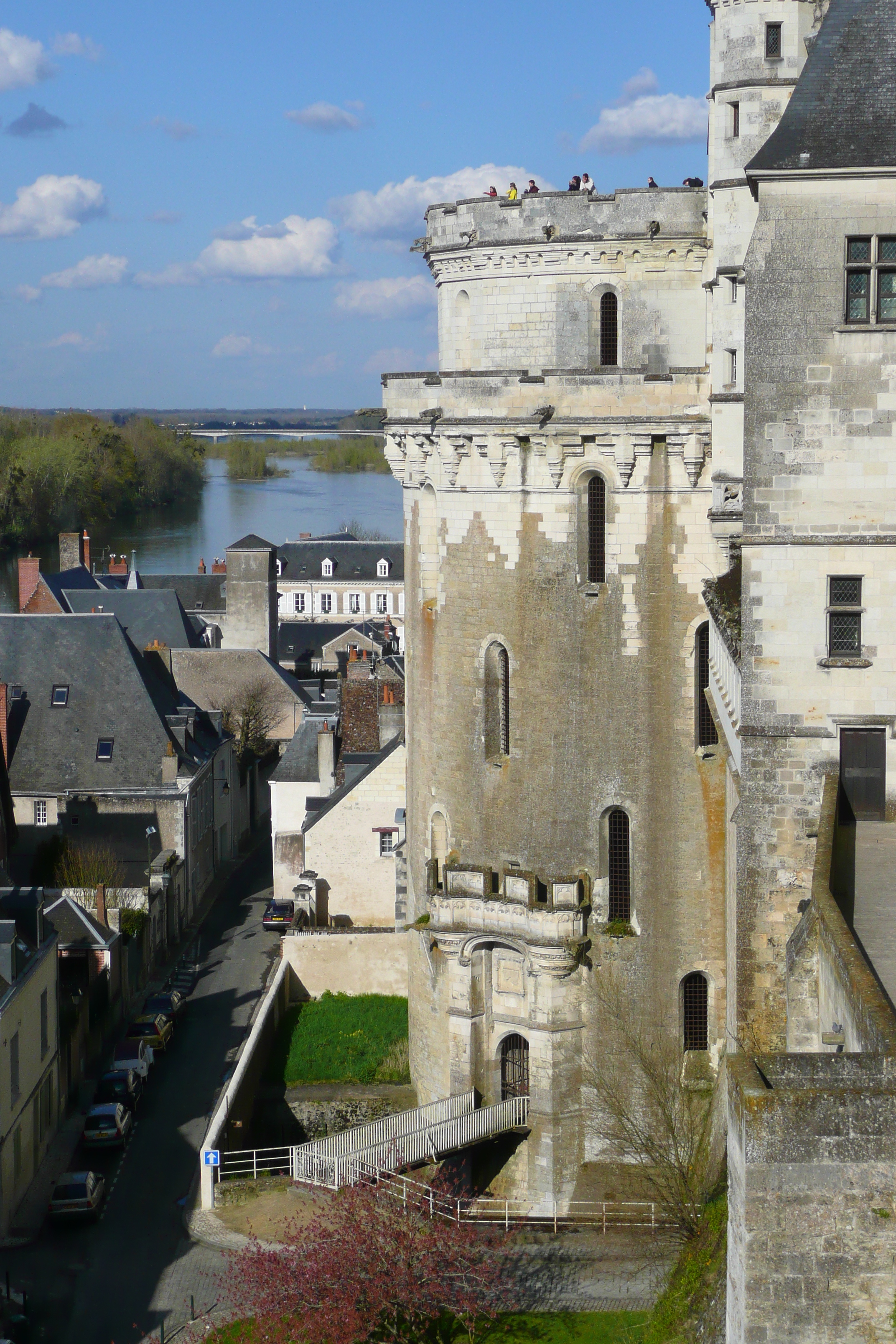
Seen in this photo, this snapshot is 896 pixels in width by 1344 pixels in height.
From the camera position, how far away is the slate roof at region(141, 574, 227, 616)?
88750mm

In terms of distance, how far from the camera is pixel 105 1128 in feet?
105

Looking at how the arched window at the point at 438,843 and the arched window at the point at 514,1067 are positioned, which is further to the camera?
the arched window at the point at 438,843

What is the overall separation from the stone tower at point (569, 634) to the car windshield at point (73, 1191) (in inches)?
270

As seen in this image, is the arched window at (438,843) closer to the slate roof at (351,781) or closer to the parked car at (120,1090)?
the parked car at (120,1090)

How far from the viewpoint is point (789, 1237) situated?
43.1 ft

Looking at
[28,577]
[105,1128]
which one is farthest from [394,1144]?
[28,577]

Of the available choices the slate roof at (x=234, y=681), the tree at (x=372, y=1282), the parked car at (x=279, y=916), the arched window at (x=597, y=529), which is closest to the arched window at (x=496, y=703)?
the arched window at (x=597, y=529)

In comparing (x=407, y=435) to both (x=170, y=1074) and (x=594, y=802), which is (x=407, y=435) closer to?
(x=594, y=802)

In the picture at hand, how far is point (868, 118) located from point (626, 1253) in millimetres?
15248

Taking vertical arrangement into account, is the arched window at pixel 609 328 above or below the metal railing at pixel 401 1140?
above

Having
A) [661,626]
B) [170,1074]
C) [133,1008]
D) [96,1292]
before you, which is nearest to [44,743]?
[133,1008]

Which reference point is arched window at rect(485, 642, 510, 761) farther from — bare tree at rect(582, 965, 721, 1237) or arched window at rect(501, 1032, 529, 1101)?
arched window at rect(501, 1032, 529, 1101)

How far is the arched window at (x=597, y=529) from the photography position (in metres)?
25.3

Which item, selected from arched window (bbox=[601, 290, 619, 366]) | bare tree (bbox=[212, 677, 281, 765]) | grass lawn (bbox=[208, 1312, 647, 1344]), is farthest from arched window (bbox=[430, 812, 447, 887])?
bare tree (bbox=[212, 677, 281, 765])
